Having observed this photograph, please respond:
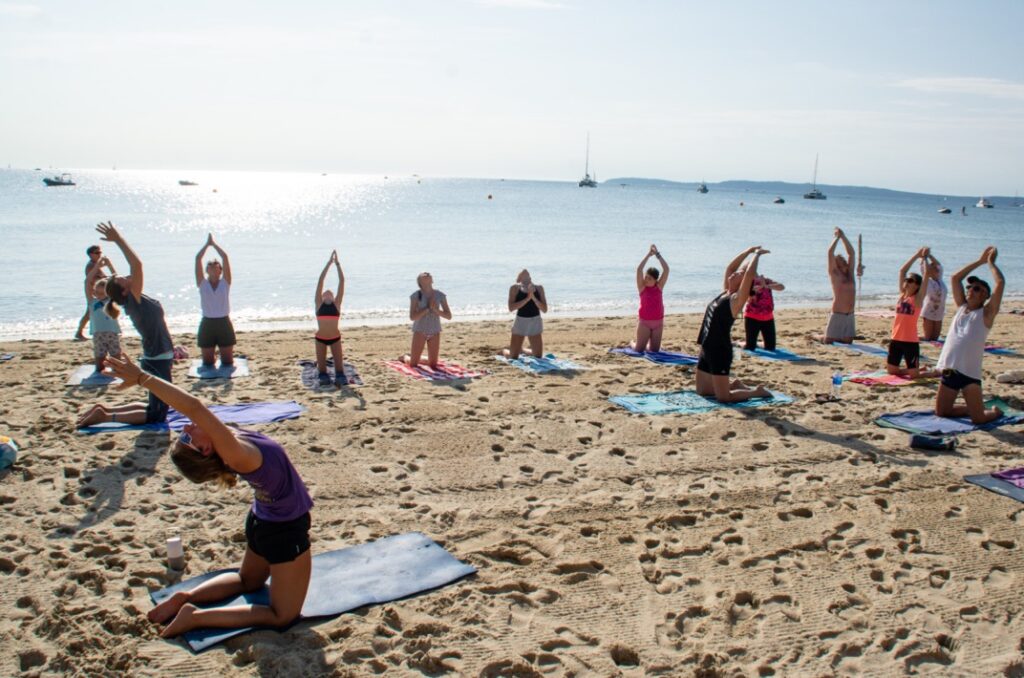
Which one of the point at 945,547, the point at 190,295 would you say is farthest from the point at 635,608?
the point at 190,295

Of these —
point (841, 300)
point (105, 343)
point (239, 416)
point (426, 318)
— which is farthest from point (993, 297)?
point (105, 343)

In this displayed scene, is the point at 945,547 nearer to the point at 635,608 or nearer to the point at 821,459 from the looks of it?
the point at 821,459

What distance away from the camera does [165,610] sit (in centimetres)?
403

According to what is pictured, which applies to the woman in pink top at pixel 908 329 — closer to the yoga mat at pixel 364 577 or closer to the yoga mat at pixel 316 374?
the yoga mat at pixel 316 374

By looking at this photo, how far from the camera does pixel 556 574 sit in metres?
4.71

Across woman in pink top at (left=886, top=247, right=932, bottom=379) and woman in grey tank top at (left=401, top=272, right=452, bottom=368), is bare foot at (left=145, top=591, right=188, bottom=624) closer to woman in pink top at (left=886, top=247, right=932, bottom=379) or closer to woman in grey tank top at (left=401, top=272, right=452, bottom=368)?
woman in grey tank top at (left=401, top=272, right=452, bottom=368)

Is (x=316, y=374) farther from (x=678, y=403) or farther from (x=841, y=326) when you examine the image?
(x=841, y=326)

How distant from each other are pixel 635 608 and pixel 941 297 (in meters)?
10.1

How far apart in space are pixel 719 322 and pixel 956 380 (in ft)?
7.62

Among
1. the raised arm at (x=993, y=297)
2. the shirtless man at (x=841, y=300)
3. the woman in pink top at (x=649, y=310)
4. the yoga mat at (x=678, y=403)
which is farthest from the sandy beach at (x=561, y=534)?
the shirtless man at (x=841, y=300)

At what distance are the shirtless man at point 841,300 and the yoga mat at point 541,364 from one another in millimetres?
4598

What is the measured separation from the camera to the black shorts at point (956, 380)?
25.1 feet

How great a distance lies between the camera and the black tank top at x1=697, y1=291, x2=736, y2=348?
26.8 feet

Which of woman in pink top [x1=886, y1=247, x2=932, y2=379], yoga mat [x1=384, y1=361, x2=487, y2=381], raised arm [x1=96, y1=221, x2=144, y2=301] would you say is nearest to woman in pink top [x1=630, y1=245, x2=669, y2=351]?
yoga mat [x1=384, y1=361, x2=487, y2=381]
